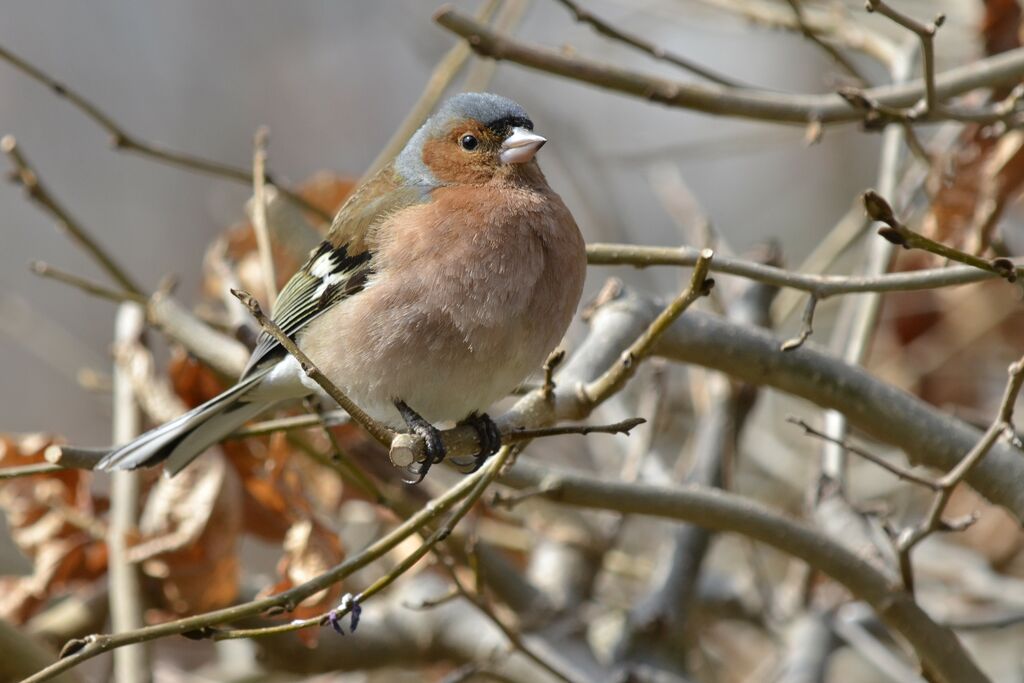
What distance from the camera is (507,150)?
354 centimetres

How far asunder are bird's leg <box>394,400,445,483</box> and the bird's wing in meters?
0.39

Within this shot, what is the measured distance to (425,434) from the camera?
9.57ft

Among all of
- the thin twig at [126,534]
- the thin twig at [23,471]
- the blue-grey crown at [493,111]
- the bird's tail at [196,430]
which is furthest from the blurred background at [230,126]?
the thin twig at [23,471]

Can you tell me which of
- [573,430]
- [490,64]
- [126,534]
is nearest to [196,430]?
[126,534]

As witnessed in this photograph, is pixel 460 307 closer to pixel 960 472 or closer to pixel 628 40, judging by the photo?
pixel 628 40

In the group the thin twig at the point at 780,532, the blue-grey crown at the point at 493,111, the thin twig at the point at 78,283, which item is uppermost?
the blue-grey crown at the point at 493,111

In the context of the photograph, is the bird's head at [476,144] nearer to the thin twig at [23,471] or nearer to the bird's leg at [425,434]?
the bird's leg at [425,434]

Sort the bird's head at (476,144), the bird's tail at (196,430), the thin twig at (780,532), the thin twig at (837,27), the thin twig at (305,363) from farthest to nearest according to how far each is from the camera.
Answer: the thin twig at (837,27)
the bird's head at (476,144)
the bird's tail at (196,430)
the thin twig at (780,532)
the thin twig at (305,363)

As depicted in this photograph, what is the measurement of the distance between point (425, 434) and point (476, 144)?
3.63ft

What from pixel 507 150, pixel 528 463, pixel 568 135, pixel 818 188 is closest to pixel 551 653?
pixel 528 463

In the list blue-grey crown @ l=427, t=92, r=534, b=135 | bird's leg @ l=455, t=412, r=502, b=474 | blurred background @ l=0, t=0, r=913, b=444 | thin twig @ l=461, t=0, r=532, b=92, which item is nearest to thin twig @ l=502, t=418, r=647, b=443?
bird's leg @ l=455, t=412, r=502, b=474

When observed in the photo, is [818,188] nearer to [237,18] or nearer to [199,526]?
[237,18]

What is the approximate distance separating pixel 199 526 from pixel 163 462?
0.55m

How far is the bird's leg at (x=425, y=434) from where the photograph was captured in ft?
9.48
